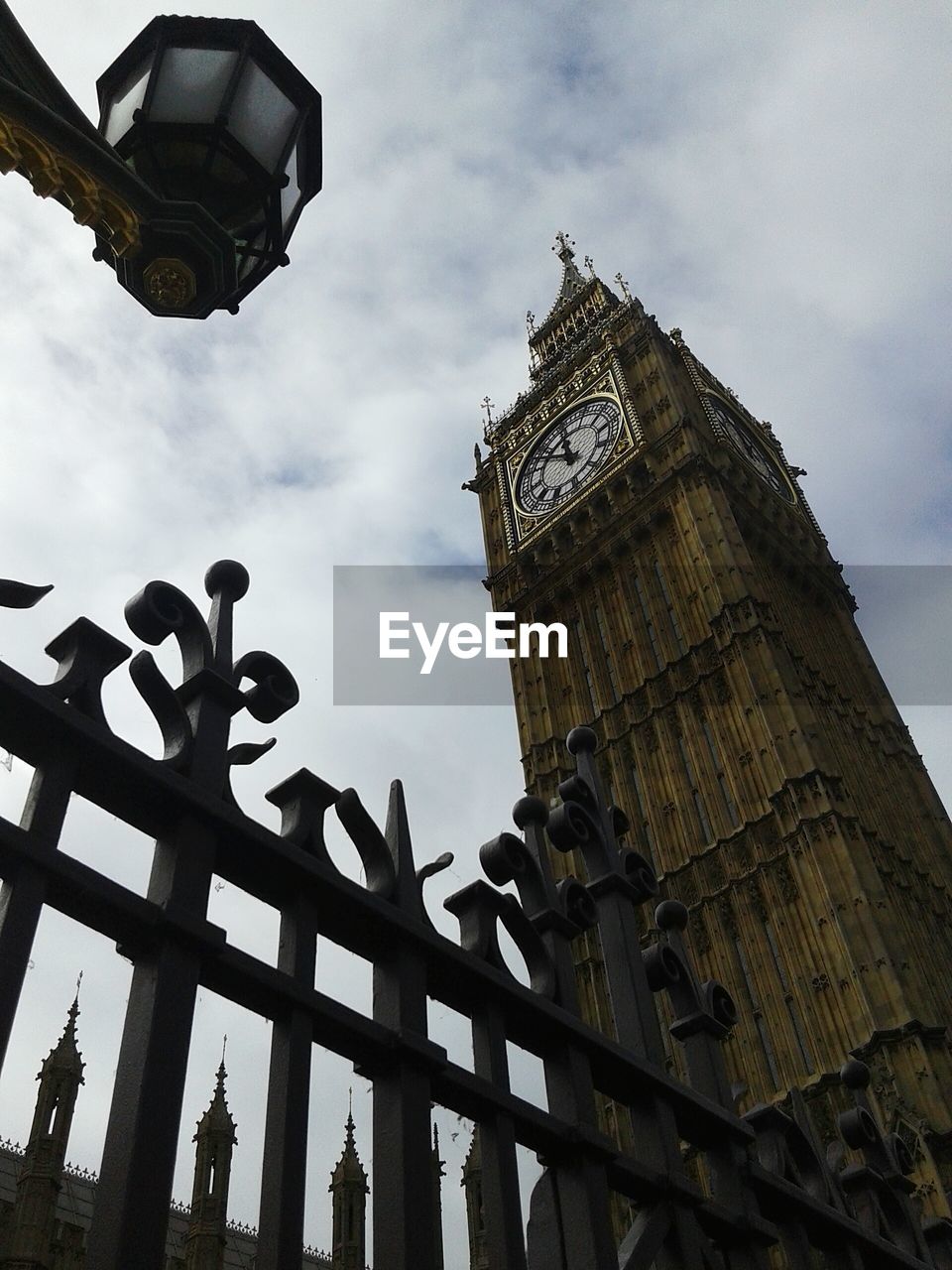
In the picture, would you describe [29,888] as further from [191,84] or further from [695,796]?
[695,796]

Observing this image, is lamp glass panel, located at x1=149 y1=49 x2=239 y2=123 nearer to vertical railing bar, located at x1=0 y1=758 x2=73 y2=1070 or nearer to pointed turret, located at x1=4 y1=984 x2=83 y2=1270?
vertical railing bar, located at x1=0 y1=758 x2=73 y2=1070

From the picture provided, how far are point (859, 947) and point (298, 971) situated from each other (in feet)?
69.2

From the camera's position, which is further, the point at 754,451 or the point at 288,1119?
the point at 754,451

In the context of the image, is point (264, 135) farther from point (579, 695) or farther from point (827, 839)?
point (579, 695)

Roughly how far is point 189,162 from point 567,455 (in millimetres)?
35385

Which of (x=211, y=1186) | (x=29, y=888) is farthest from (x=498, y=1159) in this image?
(x=211, y=1186)

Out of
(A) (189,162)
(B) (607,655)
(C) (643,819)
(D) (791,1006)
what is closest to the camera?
(A) (189,162)

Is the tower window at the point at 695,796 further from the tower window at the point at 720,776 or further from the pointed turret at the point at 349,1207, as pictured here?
the pointed turret at the point at 349,1207

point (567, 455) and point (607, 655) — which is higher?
point (567, 455)

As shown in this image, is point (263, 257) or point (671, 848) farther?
point (671, 848)

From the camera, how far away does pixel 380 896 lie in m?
2.30

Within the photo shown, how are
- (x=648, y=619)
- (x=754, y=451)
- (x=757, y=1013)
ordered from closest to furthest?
(x=757, y=1013) < (x=648, y=619) < (x=754, y=451)

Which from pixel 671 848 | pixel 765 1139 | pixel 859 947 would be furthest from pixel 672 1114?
pixel 671 848

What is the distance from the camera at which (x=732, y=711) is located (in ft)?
89.5
